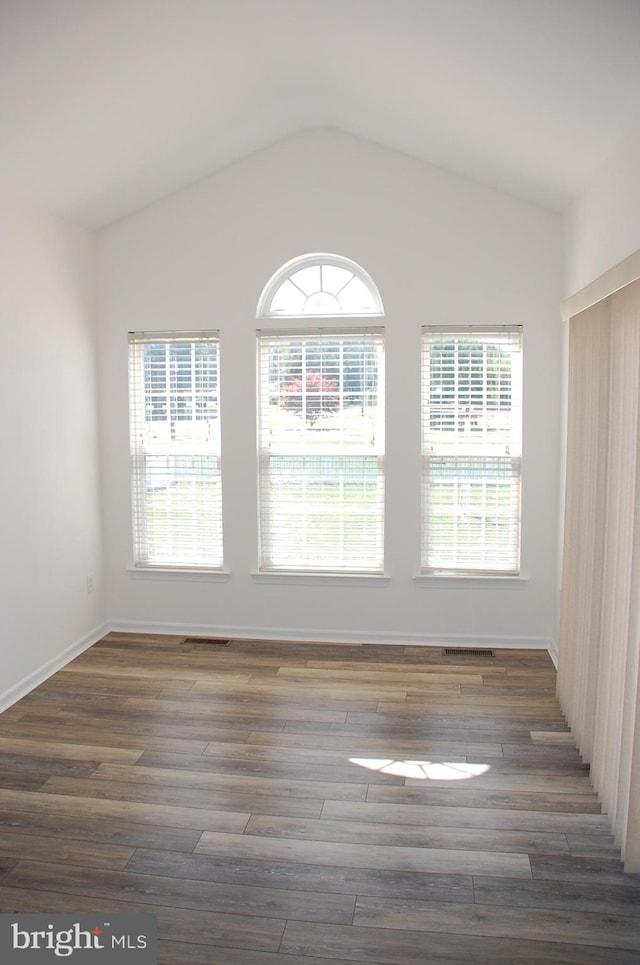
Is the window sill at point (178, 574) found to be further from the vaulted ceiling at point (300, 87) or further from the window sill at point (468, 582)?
the vaulted ceiling at point (300, 87)

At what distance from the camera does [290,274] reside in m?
5.36

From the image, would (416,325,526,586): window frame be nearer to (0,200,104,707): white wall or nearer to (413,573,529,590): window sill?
(413,573,529,590): window sill

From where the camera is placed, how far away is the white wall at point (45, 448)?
436cm

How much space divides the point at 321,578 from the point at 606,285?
2.91 metres

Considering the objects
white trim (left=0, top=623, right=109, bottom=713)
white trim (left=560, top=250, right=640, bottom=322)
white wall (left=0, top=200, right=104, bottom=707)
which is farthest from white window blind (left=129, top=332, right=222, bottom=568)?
white trim (left=560, top=250, right=640, bottom=322)

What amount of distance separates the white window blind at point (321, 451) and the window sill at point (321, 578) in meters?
0.06

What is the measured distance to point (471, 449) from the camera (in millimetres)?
5246

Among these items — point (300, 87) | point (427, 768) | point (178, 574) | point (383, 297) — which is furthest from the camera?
point (178, 574)

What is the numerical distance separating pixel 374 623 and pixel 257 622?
0.83 m

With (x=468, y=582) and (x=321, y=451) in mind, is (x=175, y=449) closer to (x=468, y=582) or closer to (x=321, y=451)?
(x=321, y=451)

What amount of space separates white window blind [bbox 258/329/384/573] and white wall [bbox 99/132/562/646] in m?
0.12

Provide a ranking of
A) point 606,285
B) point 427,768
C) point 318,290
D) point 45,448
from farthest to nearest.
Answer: point 318,290, point 45,448, point 427,768, point 606,285

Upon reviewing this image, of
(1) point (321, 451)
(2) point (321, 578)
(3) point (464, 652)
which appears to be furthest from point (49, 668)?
(3) point (464, 652)

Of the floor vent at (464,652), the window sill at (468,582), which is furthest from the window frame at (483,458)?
the floor vent at (464,652)
